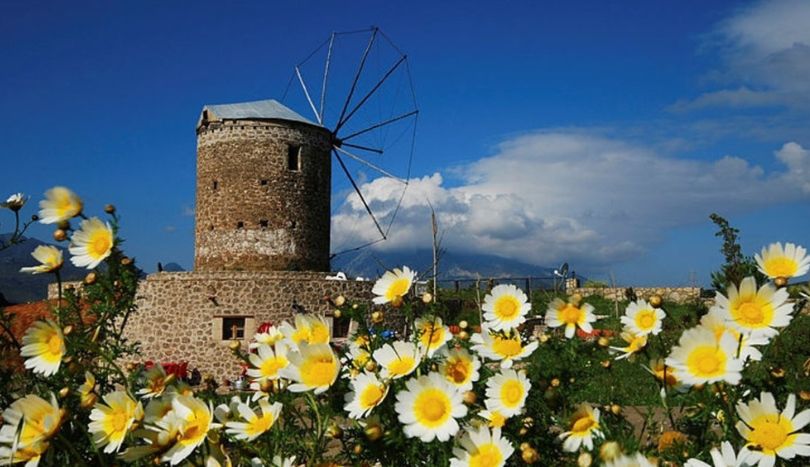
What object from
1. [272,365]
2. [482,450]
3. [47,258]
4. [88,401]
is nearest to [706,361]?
[482,450]

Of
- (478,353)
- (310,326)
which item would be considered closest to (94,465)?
(310,326)

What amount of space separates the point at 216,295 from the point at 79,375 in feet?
44.3

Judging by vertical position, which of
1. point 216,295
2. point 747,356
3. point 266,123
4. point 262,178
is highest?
point 266,123

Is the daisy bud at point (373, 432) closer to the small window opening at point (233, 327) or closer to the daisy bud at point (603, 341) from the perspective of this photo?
the daisy bud at point (603, 341)

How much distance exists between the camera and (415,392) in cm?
157

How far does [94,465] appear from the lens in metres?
1.91

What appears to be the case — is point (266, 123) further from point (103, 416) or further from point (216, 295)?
point (103, 416)

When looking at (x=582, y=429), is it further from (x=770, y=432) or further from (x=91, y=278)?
(x=91, y=278)

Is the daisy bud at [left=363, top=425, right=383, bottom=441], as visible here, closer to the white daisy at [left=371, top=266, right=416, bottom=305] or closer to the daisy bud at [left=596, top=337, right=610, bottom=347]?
the white daisy at [left=371, top=266, right=416, bottom=305]

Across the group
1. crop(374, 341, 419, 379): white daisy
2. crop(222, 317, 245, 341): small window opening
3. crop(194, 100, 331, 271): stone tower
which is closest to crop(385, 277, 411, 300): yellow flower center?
crop(374, 341, 419, 379): white daisy

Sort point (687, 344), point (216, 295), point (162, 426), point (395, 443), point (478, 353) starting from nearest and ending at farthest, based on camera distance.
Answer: point (687, 344) → point (162, 426) → point (395, 443) → point (478, 353) → point (216, 295)

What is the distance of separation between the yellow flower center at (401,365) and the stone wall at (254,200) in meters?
17.4

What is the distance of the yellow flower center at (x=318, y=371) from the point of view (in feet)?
5.22

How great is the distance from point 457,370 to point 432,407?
21 centimetres
